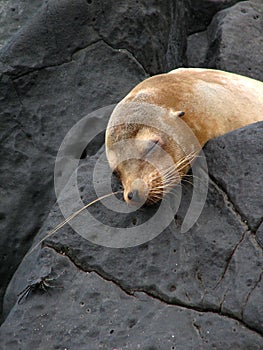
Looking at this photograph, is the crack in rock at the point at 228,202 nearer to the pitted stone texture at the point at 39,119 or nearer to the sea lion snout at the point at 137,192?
the sea lion snout at the point at 137,192

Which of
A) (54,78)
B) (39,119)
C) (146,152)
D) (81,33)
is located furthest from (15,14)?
(146,152)

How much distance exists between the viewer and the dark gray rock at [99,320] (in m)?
4.24

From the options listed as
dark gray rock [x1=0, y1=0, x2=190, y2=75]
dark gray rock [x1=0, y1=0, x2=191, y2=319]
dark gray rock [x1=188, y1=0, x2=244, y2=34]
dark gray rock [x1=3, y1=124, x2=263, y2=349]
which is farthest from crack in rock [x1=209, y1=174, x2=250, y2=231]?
dark gray rock [x1=188, y1=0, x2=244, y2=34]

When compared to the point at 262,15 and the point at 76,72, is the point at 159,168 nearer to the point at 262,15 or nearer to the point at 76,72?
the point at 76,72

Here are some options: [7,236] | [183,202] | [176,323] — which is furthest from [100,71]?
[176,323]

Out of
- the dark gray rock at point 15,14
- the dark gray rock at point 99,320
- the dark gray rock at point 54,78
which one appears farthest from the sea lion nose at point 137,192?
the dark gray rock at point 15,14

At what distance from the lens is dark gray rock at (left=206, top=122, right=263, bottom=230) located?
4422mm

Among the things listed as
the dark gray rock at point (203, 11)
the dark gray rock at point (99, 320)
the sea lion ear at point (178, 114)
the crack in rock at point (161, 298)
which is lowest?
the dark gray rock at point (203, 11)

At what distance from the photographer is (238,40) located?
22.6 feet

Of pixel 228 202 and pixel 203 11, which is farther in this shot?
pixel 203 11

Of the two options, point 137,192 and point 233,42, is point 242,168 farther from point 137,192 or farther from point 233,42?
point 233,42

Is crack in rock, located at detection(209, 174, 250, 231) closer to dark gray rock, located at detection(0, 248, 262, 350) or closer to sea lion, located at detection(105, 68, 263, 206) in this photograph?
sea lion, located at detection(105, 68, 263, 206)

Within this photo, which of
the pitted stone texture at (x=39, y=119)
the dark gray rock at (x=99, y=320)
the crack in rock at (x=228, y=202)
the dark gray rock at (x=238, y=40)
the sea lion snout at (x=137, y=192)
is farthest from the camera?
the dark gray rock at (x=238, y=40)

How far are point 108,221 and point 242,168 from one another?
965 mm
